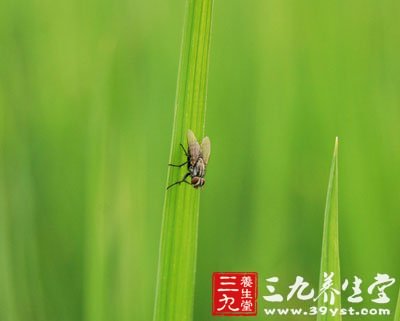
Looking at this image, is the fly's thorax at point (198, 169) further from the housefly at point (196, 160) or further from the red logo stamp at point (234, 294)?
the red logo stamp at point (234, 294)

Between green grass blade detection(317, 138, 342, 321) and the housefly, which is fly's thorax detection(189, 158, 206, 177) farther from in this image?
green grass blade detection(317, 138, 342, 321)

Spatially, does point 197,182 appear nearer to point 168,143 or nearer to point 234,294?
point 168,143

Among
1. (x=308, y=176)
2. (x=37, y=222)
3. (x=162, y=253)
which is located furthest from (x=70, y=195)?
(x=308, y=176)

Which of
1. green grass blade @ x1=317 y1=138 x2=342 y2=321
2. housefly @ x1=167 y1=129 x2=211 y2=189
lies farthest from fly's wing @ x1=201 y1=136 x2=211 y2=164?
green grass blade @ x1=317 y1=138 x2=342 y2=321

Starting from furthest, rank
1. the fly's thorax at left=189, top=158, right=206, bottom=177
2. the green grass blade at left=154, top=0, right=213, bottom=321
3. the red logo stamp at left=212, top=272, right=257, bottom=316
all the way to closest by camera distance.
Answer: the red logo stamp at left=212, top=272, right=257, bottom=316, the fly's thorax at left=189, top=158, right=206, bottom=177, the green grass blade at left=154, top=0, right=213, bottom=321

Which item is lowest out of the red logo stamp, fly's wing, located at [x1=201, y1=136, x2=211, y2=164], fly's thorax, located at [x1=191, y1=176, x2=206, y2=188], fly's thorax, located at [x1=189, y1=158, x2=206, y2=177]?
the red logo stamp

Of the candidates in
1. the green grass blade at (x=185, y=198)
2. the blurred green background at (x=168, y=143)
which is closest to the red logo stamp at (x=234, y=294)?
the blurred green background at (x=168, y=143)
